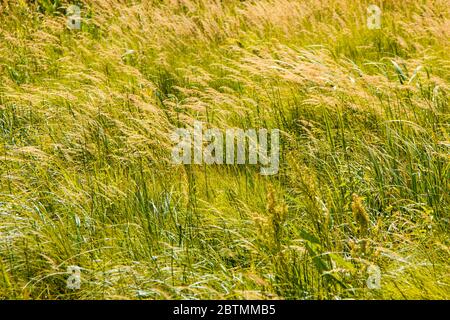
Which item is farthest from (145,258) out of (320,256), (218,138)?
(218,138)

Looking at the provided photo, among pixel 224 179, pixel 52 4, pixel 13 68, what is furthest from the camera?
pixel 52 4

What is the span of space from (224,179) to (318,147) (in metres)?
0.57

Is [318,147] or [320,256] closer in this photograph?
[320,256]

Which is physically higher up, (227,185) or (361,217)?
(227,185)

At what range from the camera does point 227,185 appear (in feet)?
12.8

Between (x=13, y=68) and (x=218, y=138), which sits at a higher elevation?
(x=13, y=68)

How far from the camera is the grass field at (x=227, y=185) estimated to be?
10.0 feet

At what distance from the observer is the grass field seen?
3053 mm

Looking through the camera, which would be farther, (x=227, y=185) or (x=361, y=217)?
(x=227, y=185)

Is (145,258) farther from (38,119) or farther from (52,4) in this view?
(52,4)
